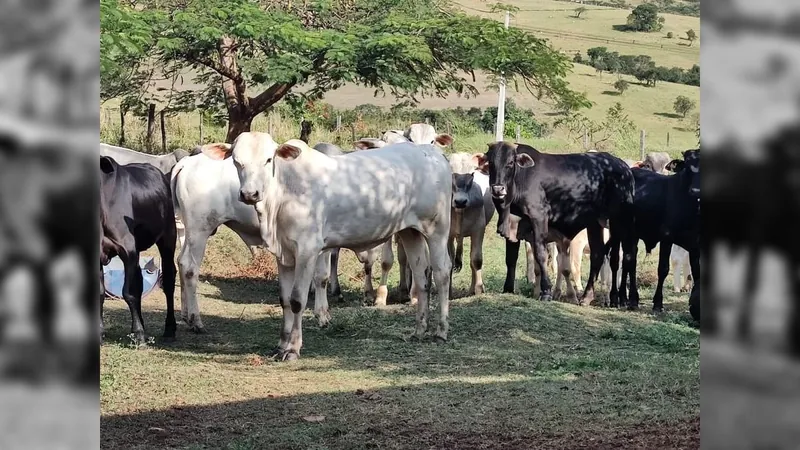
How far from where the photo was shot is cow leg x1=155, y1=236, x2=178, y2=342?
10.3m

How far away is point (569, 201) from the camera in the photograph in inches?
529

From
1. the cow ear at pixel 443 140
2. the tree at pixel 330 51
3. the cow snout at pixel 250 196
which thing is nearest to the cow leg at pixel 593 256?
the cow ear at pixel 443 140

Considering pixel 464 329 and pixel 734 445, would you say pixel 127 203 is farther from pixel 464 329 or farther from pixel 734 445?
pixel 734 445

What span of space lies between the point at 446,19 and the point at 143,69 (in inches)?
284

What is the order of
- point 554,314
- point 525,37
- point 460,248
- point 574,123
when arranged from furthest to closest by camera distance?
1. point 574,123
2. point 525,37
3. point 460,248
4. point 554,314

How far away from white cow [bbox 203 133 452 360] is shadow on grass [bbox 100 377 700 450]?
193 centimetres

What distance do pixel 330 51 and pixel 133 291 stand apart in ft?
29.2

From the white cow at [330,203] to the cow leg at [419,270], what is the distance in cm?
1

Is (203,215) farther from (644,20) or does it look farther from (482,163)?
(644,20)

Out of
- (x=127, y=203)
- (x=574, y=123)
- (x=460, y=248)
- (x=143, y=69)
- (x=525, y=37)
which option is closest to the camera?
(x=127, y=203)

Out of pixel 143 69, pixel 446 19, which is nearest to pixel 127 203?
pixel 446 19

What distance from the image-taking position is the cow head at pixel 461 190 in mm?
12805

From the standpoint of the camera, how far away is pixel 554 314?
11.2m

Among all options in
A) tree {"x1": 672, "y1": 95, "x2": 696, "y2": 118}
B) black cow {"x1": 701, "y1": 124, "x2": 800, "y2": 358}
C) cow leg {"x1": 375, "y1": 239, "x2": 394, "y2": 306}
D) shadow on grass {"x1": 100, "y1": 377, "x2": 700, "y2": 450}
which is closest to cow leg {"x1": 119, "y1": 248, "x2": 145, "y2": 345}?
shadow on grass {"x1": 100, "y1": 377, "x2": 700, "y2": 450}
